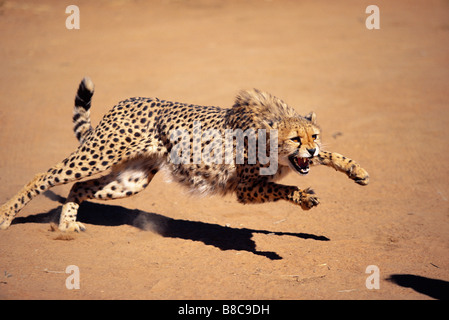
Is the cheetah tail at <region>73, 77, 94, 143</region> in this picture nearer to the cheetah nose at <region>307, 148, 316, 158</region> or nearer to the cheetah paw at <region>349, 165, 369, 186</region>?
the cheetah nose at <region>307, 148, 316, 158</region>

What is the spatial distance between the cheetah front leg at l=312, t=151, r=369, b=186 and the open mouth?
0.99 feet

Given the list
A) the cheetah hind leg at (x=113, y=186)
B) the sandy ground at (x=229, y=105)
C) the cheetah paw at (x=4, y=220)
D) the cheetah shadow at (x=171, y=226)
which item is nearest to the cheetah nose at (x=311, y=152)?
the sandy ground at (x=229, y=105)

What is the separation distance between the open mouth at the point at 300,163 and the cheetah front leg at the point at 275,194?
0.16 m

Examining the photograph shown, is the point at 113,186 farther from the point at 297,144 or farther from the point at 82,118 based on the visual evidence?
the point at 297,144

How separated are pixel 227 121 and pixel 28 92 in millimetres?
6760

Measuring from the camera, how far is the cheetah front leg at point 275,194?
4.15m

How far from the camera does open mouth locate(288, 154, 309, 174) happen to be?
4.35 meters

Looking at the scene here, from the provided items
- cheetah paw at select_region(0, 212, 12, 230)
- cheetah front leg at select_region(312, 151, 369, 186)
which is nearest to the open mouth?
cheetah front leg at select_region(312, 151, 369, 186)

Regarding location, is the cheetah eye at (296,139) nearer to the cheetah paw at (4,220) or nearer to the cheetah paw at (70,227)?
the cheetah paw at (70,227)

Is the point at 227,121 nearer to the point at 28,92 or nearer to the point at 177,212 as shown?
the point at 177,212

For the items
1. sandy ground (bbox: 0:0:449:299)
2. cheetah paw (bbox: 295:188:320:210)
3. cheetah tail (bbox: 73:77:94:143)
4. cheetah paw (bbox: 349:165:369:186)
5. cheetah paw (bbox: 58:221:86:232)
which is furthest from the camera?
cheetah tail (bbox: 73:77:94:143)

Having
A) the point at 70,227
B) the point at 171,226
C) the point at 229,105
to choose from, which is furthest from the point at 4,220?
the point at 229,105

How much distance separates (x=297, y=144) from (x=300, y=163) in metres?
0.18

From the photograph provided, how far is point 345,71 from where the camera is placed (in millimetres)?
11531
